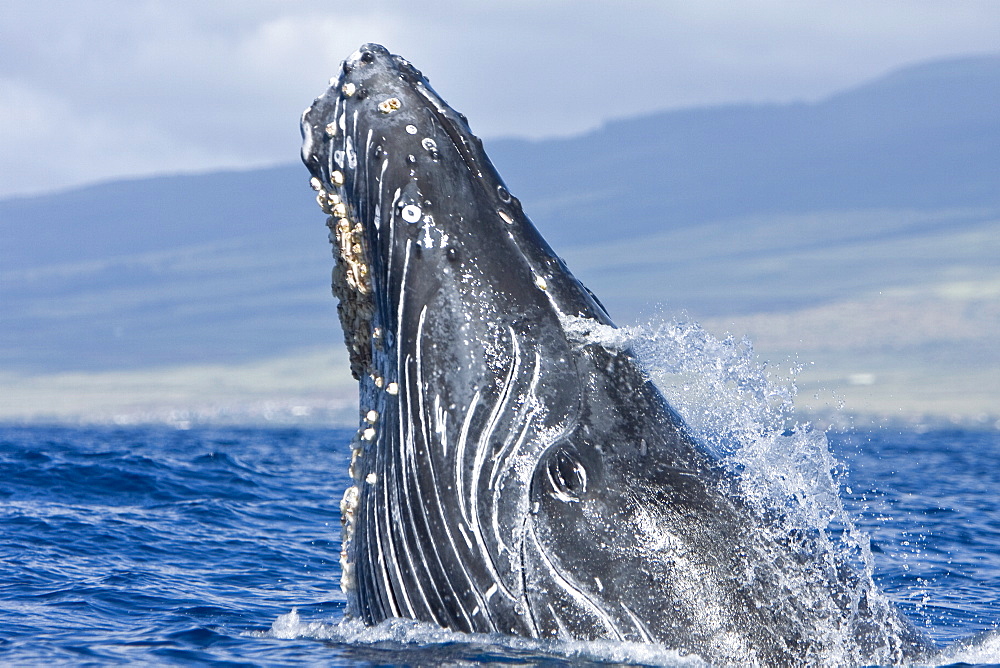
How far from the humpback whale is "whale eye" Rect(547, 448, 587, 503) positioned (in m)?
0.01

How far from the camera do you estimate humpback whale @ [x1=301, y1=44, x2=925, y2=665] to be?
5840 millimetres

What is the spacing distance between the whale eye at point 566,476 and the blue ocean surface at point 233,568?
29.9 inches

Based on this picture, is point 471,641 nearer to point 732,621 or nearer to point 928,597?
point 732,621

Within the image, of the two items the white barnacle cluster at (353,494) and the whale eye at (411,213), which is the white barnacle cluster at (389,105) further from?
the white barnacle cluster at (353,494)

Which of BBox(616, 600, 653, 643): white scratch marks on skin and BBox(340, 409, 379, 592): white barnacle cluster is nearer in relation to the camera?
BBox(616, 600, 653, 643): white scratch marks on skin

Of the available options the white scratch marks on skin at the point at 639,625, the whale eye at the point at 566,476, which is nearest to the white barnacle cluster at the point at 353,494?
the whale eye at the point at 566,476

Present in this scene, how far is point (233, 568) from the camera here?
12.9 m

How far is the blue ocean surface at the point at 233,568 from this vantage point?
7312 millimetres

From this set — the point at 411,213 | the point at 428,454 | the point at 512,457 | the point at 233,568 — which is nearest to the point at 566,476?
the point at 512,457

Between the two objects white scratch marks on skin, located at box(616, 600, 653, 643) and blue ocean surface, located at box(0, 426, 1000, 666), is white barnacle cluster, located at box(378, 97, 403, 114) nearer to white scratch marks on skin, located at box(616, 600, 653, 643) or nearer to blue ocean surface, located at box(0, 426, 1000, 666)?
blue ocean surface, located at box(0, 426, 1000, 666)

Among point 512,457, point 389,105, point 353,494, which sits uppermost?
point 389,105

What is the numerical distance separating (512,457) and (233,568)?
7.93 metres

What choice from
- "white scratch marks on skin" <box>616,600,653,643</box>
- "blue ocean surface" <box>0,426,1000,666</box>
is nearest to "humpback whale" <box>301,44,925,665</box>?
"white scratch marks on skin" <box>616,600,653,643</box>

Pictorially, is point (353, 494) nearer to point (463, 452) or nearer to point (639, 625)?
point (463, 452)
